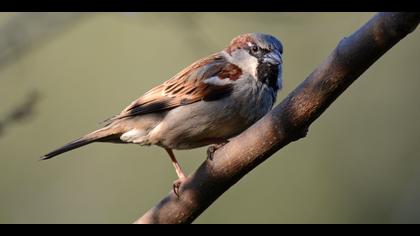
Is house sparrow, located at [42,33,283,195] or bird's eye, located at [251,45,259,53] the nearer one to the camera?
house sparrow, located at [42,33,283,195]

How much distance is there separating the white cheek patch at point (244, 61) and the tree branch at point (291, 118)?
1094 millimetres

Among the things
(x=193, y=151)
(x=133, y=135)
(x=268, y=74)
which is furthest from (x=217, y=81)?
(x=193, y=151)

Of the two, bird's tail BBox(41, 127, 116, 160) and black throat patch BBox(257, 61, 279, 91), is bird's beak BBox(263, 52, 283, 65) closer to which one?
black throat patch BBox(257, 61, 279, 91)

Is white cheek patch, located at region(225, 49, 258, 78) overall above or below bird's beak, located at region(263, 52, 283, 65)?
above

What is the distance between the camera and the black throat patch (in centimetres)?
360

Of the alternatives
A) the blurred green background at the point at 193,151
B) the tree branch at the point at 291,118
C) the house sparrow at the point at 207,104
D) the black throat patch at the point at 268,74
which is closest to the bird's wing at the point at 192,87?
the house sparrow at the point at 207,104

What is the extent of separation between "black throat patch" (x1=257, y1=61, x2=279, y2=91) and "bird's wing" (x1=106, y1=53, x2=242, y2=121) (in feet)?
0.38

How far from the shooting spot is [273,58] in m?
3.63

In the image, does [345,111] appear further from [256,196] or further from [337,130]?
[256,196]

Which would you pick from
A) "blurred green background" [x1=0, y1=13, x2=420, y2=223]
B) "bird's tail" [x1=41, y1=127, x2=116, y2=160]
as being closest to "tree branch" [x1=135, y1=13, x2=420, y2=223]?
"bird's tail" [x1=41, y1=127, x2=116, y2=160]

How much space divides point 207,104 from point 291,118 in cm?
121

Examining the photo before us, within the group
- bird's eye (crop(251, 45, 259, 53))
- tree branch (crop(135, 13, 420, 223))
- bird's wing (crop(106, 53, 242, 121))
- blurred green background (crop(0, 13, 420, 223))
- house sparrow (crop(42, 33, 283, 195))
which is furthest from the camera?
blurred green background (crop(0, 13, 420, 223))

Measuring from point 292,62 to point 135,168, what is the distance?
5.33 feet
